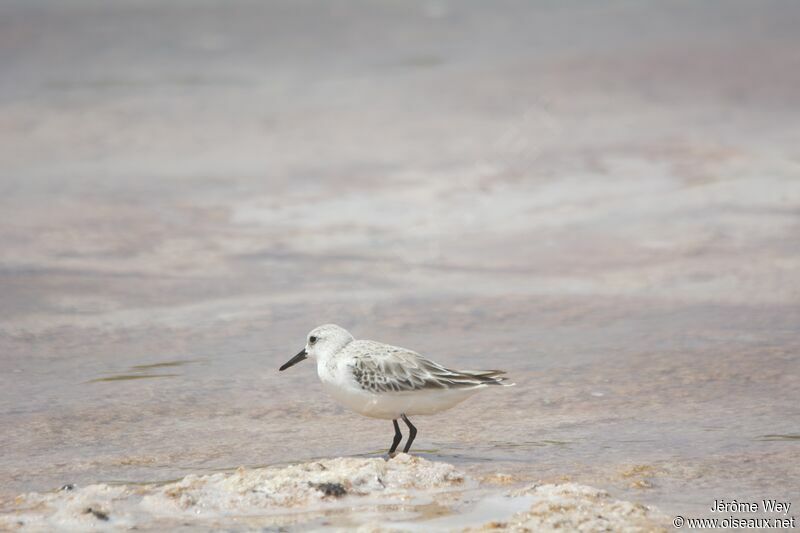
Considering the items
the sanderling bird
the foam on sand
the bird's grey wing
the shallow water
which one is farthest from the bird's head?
the foam on sand

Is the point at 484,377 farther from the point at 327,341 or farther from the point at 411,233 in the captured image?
the point at 411,233

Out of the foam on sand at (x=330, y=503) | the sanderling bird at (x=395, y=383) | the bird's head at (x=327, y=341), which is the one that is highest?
the bird's head at (x=327, y=341)

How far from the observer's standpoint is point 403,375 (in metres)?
7.42

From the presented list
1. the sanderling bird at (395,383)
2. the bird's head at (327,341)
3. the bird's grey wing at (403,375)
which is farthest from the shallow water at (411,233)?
the bird's head at (327,341)

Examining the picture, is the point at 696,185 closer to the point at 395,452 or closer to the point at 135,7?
the point at 395,452

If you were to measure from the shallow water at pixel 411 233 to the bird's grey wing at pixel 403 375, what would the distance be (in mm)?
459

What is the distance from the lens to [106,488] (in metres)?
6.66

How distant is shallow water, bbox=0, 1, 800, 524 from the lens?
26.5ft

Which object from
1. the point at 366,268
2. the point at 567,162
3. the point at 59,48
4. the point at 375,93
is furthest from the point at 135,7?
the point at 366,268

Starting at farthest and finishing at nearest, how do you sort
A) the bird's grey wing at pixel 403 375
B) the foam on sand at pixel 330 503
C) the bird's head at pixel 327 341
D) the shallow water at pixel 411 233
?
the shallow water at pixel 411 233 < the bird's head at pixel 327 341 < the bird's grey wing at pixel 403 375 < the foam on sand at pixel 330 503

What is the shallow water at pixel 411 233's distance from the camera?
809cm

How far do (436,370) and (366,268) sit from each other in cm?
512

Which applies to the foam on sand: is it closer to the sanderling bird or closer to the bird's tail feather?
the sanderling bird

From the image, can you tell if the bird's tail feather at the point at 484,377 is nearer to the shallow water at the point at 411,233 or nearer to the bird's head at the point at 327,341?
the shallow water at the point at 411,233
